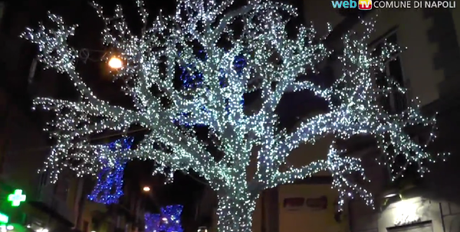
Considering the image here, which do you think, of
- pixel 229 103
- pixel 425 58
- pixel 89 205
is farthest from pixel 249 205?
pixel 89 205

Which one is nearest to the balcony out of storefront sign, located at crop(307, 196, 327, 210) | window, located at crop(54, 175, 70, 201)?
window, located at crop(54, 175, 70, 201)

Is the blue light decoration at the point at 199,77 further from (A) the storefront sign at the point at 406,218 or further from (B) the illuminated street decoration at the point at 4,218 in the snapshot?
(B) the illuminated street decoration at the point at 4,218

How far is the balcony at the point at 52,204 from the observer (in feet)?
46.5

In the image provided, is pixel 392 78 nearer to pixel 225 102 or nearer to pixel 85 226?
pixel 225 102

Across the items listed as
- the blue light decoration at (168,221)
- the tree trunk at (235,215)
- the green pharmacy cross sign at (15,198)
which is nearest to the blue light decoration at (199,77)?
the tree trunk at (235,215)

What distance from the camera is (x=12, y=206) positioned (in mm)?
12047

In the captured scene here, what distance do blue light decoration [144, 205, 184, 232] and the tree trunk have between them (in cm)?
2413

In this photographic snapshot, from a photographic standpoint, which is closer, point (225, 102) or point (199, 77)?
point (225, 102)

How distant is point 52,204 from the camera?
15375 mm

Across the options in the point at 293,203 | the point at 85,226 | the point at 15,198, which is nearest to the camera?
the point at 15,198

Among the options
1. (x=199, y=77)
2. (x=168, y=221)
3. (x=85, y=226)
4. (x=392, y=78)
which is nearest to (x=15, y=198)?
(x=199, y=77)

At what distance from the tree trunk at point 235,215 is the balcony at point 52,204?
25.4ft

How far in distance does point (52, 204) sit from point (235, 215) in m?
9.22

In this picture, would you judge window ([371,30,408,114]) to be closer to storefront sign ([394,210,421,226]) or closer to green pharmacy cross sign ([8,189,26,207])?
storefront sign ([394,210,421,226])
